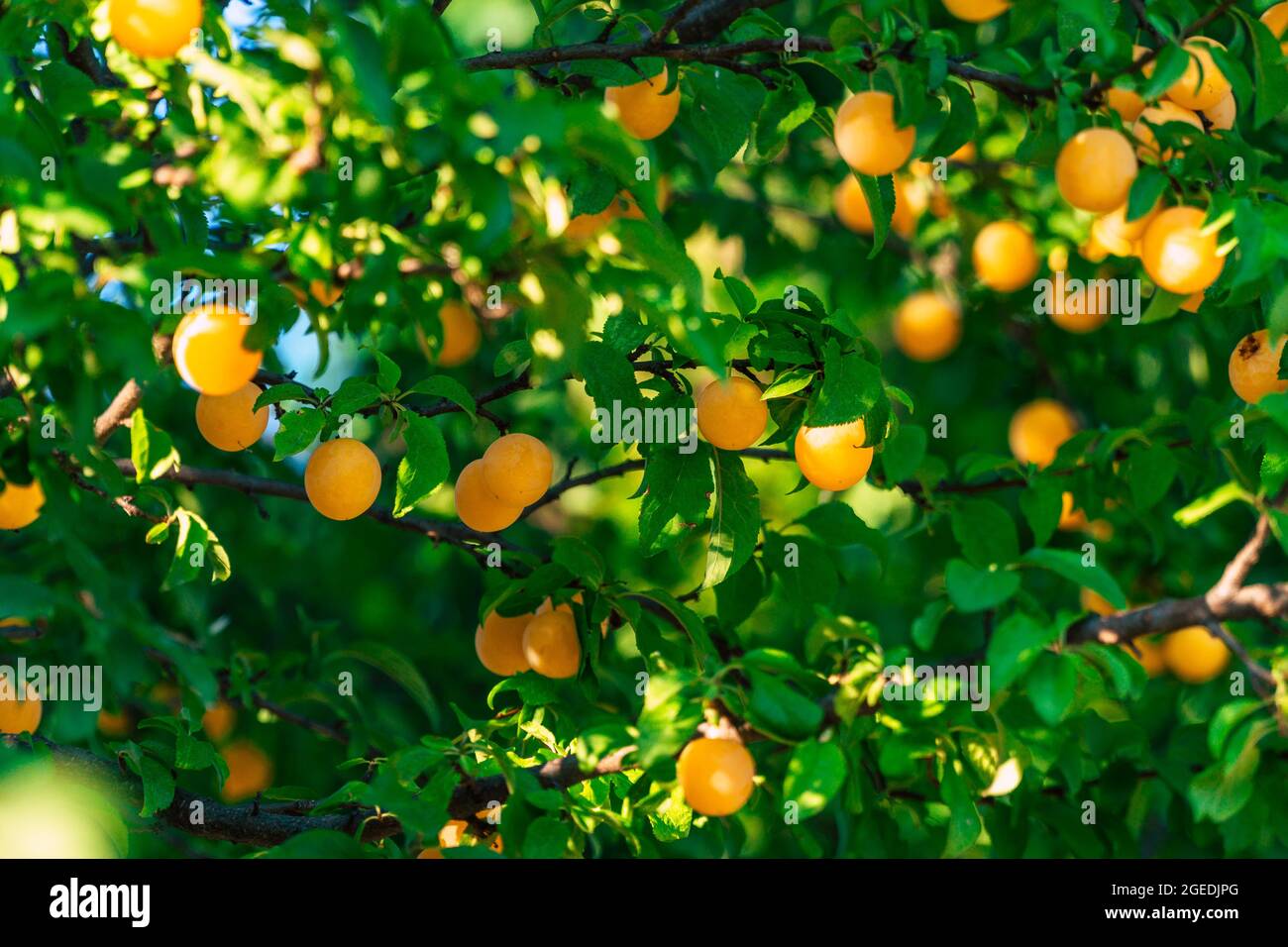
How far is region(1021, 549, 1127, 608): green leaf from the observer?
4.07 ft

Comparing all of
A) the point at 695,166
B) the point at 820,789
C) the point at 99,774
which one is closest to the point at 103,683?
the point at 99,774

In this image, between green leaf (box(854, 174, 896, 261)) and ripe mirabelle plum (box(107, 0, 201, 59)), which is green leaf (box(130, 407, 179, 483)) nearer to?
ripe mirabelle plum (box(107, 0, 201, 59))

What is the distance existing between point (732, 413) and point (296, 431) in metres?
0.49

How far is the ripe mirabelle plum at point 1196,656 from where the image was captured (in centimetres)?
266

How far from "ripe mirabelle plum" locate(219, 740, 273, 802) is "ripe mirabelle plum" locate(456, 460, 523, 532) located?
1223mm

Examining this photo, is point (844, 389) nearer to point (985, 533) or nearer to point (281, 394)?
point (985, 533)

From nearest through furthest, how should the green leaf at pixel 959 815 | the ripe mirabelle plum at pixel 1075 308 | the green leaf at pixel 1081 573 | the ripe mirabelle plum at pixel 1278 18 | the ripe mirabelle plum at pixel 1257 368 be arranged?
1. the green leaf at pixel 1081 573
2. the green leaf at pixel 959 815
3. the ripe mirabelle plum at pixel 1257 368
4. the ripe mirabelle plum at pixel 1278 18
5. the ripe mirabelle plum at pixel 1075 308

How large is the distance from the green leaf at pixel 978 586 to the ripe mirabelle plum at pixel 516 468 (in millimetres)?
535

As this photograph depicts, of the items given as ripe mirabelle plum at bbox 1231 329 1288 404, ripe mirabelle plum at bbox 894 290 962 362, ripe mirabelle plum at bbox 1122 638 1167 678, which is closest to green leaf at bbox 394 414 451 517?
ripe mirabelle plum at bbox 1231 329 1288 404

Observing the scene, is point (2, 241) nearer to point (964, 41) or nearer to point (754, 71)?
point (754, 71)

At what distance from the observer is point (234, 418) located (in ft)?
5.24

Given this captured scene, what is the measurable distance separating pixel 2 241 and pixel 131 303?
0.12 m

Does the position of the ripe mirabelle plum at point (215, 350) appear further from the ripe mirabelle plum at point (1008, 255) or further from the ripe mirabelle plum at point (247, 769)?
the ripe mirabelle plum at point (1008, 255)

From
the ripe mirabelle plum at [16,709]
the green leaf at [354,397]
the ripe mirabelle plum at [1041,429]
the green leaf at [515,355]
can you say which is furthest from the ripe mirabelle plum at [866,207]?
the ripe mirabelle plum at [16,709]
